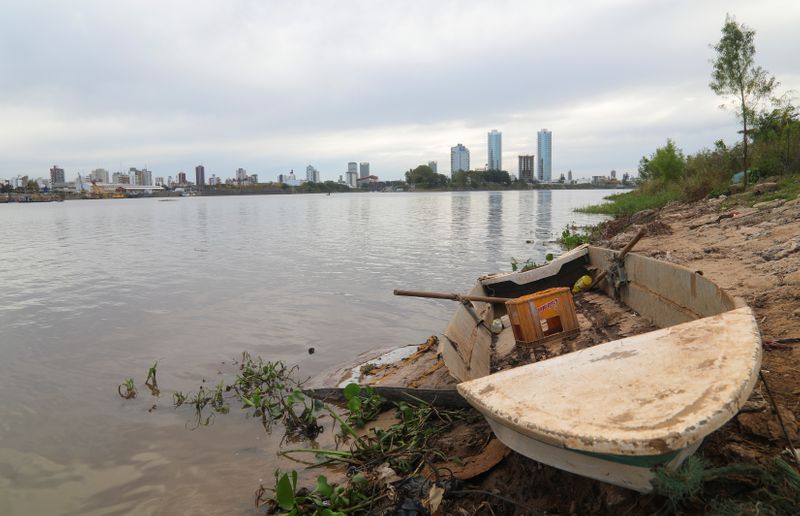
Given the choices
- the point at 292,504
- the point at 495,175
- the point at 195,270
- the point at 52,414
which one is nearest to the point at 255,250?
the point at 195,270

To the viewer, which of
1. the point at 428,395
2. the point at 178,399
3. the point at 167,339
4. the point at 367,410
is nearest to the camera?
the point at 428,395

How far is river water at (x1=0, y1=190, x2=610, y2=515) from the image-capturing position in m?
4.66

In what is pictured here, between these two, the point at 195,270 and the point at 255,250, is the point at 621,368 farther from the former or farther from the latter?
the point at 255,250

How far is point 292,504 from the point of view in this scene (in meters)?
3.43

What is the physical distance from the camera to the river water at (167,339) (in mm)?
4660

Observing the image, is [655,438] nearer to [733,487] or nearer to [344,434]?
[733,487]

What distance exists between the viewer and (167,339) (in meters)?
8.99

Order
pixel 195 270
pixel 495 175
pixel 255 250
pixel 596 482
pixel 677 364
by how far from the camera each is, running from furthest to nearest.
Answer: pixel 495 175
pixel 255 250
pixel 195 270
pixel 596 482
pixel 677 364

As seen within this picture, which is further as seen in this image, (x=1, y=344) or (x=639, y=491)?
(x=1, y=344)

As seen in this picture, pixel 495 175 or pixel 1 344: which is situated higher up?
pixel 495 175

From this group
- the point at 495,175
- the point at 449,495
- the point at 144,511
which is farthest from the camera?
the point at 495,175

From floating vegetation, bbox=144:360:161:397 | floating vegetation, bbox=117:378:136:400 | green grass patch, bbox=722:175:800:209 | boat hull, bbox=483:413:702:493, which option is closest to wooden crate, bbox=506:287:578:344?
boat hull, bbox=483:413:702:493

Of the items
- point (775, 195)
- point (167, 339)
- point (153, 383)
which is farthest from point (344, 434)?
point (775, 195)

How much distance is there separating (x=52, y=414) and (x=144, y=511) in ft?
9.35
